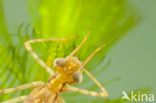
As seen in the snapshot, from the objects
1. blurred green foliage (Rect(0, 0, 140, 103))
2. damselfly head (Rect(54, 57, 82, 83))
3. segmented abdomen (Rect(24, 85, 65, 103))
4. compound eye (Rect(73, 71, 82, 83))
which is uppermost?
blurred green foliage (Rect(0, 0, 140, 103))

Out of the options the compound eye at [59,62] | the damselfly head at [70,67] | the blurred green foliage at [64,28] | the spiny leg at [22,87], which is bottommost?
the spiny leg at [22,87]

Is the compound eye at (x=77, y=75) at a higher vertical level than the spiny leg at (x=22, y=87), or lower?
higher

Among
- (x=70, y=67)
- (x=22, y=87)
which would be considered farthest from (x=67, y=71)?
(x=22, y=87)

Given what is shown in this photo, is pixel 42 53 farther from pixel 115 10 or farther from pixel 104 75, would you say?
pixel 104 75

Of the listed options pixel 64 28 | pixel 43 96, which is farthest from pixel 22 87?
pixel 64 28

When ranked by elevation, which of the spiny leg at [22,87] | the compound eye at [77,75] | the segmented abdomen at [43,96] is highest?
the compound eye at [77,75]

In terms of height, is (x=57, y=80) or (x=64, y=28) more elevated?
(x=64, y=28)

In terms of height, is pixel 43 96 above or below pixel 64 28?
below

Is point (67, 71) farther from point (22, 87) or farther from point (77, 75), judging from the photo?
point (22, 87)
